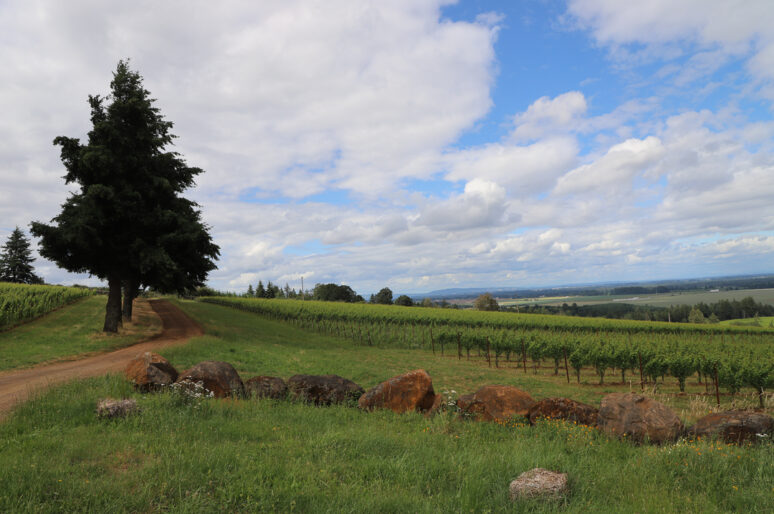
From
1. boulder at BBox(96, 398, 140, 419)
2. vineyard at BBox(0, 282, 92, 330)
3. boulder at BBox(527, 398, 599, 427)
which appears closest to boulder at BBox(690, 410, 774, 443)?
boulder at BBox(527, 398, 599, 427)

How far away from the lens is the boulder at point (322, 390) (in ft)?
37.0

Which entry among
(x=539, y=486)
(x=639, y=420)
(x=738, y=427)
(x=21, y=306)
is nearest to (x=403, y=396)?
(x=639, y=420)

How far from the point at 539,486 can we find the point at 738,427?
591cm

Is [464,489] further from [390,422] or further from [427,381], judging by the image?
[427,381]

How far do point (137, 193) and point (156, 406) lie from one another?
18572mm

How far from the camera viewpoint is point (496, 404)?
32.6ft

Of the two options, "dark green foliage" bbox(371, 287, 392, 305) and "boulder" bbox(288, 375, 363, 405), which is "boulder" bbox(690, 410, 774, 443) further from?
"dark green foliage" bbox(371, 287, 392, 305)

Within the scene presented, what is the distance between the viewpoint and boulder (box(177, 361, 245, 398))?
35.4 feet

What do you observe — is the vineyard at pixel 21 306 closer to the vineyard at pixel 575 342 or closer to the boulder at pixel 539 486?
the vineyard at pixel 575 342

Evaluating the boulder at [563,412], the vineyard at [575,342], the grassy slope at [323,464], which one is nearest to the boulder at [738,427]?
the grassy slope at [323,464]

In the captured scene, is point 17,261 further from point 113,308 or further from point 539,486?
point 539,486

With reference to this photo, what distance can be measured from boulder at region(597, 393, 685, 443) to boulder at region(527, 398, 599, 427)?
55cm

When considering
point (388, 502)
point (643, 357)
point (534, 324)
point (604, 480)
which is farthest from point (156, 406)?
point (534, 324)

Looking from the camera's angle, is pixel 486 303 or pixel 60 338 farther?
pixel 486 303
